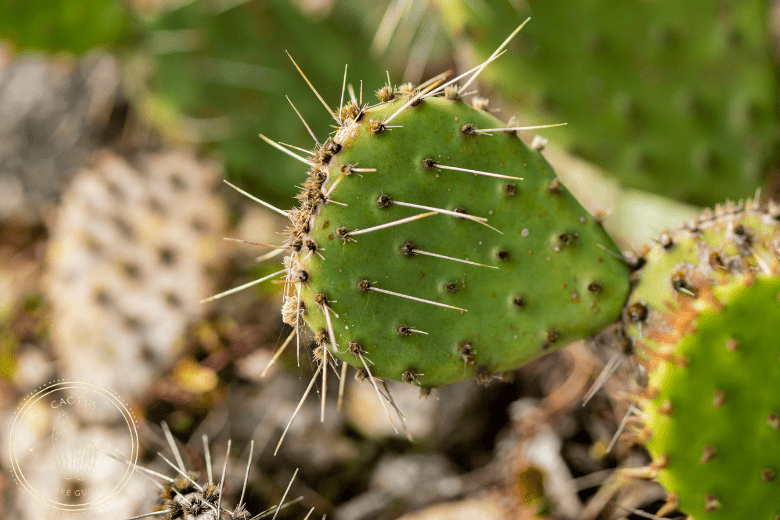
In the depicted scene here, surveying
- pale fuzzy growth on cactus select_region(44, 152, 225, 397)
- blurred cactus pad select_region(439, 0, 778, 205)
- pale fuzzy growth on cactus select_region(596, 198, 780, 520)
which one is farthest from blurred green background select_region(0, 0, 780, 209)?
pale fuzzy growth on cactus select_region(596, 198, 780, 520)

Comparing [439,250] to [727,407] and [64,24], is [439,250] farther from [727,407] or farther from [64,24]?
[64,24]

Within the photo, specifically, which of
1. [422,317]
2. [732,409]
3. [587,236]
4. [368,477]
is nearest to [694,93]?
[587,236]

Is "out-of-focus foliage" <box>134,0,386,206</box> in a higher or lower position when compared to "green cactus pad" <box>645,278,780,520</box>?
higher

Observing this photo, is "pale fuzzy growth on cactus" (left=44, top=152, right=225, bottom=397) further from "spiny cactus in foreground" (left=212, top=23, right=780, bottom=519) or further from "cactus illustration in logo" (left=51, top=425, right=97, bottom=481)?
"spiny cactus in foreground" (left=212, top=23, right=780, bottom=519)

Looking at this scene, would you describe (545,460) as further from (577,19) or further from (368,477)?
(577,19)

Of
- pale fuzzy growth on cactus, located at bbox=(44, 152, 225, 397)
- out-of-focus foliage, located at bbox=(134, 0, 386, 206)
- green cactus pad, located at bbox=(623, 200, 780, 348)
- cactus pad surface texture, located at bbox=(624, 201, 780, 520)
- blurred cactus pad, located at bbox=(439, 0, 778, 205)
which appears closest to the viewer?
cactus pad surface texture, located at bbox=(624, 201, 780, 520)

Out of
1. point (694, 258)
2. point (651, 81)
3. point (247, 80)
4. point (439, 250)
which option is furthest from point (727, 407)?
point (247, 80)
